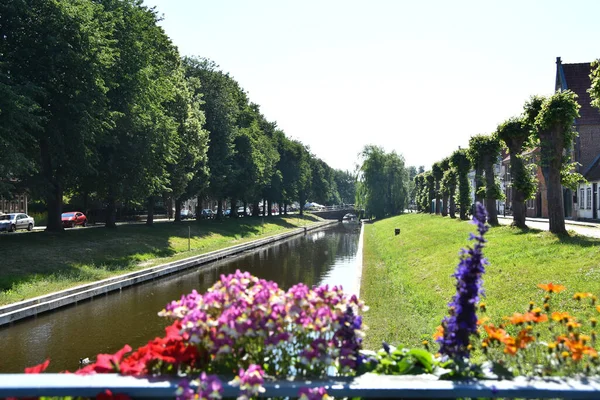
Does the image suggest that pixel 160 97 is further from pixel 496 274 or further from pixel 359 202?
pixel 359 202

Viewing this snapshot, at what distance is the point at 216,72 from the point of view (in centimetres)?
5528

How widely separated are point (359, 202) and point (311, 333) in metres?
73.6

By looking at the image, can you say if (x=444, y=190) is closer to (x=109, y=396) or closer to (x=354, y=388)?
(x=354, y=388)

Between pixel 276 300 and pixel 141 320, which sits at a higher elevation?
pixel 276 300

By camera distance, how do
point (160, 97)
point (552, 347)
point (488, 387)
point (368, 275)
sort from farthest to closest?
point (160, 97)
point (368, 275)
point (552, 347)
point (488, 387)

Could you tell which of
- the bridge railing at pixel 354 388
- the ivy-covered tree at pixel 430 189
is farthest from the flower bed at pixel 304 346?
the ivy-covered tree at pixel 430 189

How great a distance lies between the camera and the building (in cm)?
4197

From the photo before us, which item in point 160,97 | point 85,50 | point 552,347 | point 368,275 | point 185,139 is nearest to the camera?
point 552,347

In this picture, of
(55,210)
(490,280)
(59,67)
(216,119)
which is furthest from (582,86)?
(55,210)

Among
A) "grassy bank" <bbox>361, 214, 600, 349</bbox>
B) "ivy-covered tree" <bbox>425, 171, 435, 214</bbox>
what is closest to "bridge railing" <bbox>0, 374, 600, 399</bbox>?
"grassy bank" <bbox>361, 214, 600, 349</bbox>

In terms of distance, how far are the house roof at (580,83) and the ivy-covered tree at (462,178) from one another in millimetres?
10627


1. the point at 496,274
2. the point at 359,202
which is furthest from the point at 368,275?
the point at 359,202

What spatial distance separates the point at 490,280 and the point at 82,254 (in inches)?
769

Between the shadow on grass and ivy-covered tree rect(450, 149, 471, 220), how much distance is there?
20.6 meters
